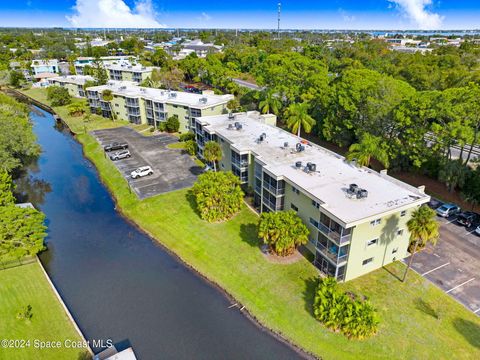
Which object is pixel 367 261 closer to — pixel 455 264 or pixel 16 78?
pixel 455 264

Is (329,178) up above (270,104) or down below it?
below

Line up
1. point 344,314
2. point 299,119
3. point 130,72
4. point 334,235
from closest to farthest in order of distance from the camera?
point 344,314
point 334,235
point 299,119
point 130,72

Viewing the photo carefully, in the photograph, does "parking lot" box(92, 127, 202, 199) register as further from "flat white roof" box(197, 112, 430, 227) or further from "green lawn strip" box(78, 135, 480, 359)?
"flat white roof" box(197, 112, 430, 227)

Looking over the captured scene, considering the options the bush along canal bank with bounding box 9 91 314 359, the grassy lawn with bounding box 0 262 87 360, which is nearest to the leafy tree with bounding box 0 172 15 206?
the bush along canal bank with bounding box 9 91 314 359

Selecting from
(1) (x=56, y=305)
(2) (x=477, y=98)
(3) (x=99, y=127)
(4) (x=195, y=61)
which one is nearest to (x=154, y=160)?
(3) (x=99, y=127)

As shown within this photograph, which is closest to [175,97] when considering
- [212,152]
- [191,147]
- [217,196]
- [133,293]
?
A: [191,147]
